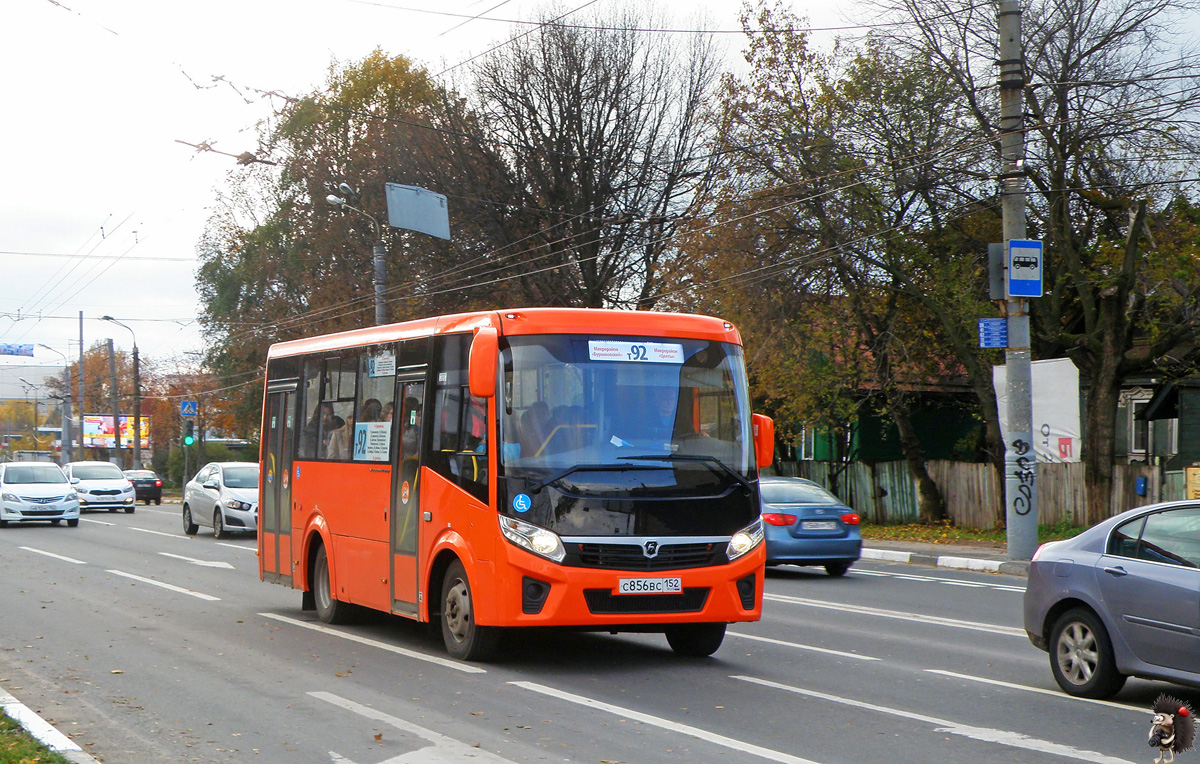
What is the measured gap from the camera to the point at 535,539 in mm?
9453

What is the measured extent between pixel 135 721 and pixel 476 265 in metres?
30.6

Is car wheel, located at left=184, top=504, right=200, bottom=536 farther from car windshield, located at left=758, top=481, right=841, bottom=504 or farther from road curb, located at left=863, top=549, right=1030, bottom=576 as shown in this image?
car windshield, located at left=758, top=481, right=841, bottom=504

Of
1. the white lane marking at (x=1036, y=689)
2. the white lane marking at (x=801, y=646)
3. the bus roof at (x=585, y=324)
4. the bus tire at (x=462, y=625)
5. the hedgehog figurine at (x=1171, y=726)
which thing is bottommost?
the white lane marking at (x=801, y=646)

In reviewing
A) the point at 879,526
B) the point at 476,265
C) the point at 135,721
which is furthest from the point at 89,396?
the point at 135,721

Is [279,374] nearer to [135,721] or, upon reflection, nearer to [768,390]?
[135,721]

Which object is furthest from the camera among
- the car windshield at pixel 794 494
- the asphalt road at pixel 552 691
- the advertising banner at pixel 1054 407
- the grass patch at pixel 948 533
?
the grass patch at pixel 948 533

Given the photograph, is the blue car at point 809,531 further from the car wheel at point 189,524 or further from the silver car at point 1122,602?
the car wheel at point 189,524

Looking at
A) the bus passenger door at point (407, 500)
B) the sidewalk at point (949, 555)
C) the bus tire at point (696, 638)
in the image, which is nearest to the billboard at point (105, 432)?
the sidewalk at point (949, 555)

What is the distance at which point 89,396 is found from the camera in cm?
9888

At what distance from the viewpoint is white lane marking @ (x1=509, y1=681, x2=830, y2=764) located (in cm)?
682

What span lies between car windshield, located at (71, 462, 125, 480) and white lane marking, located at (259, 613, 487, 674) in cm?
3011

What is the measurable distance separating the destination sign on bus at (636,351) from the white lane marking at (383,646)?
2.56 m

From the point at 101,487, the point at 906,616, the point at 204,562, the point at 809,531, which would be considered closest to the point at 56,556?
the point at 204,562

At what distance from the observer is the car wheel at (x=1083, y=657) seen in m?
8.38
